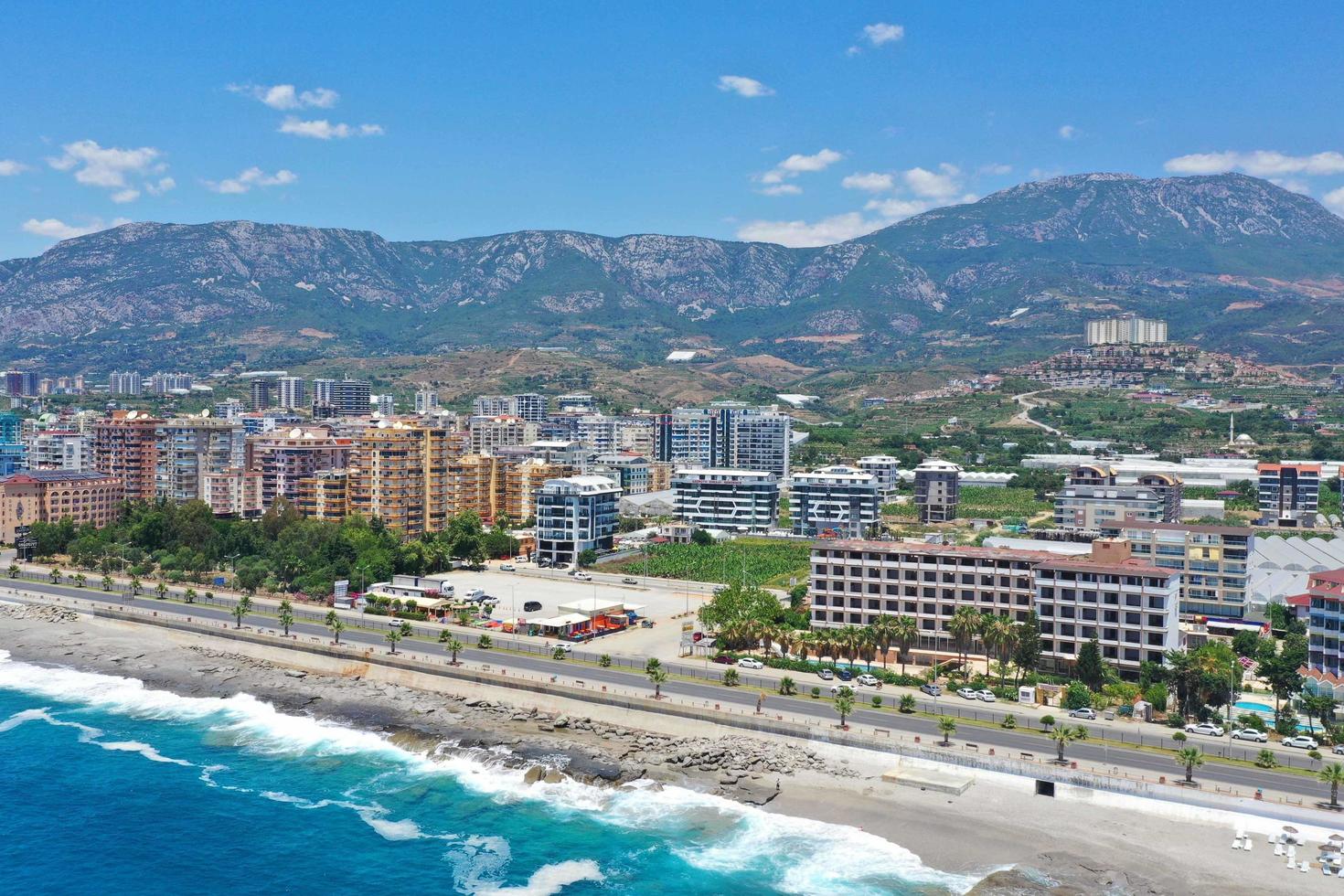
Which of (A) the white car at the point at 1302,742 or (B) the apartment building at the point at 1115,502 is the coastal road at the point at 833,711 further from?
(B) the apartment building at the point at 1115,502

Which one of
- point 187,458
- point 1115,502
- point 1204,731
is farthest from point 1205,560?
point 187,458

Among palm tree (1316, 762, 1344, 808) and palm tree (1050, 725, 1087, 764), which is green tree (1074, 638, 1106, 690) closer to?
palm tree (1050, 725, 1087, 764)

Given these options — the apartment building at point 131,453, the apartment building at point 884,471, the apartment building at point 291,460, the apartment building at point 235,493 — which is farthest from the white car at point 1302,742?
the apartment building at point 131,453

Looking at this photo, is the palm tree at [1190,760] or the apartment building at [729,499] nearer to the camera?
the palm tree at [1190,760]

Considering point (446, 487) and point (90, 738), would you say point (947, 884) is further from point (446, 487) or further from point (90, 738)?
point (446, 487)

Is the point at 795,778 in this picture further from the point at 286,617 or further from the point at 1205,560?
the point at 1205,560

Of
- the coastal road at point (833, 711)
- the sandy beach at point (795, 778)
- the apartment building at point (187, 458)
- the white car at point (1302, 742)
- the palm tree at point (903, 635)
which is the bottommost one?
the sandy beach at point (795, 778)
